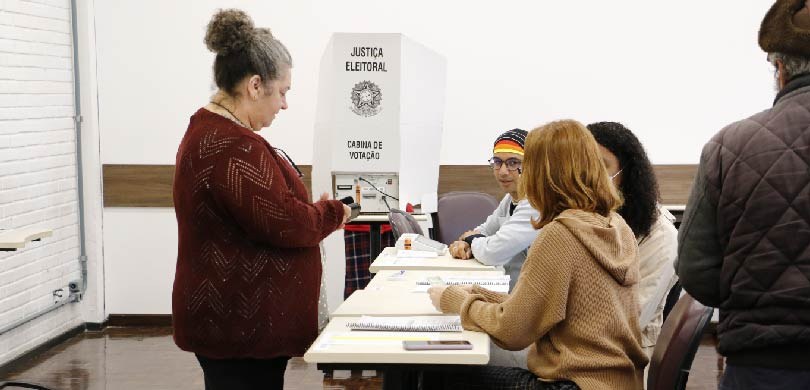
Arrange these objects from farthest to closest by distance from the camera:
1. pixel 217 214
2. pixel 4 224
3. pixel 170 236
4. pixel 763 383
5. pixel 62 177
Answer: pixel 170 236
pixel 62 177
pixel 4 224
pixel 217 214
pixel 763 383

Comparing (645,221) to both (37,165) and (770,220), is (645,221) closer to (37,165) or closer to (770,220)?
(770,220)

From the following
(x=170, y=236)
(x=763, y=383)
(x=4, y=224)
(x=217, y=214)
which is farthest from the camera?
(x=170, y=236)

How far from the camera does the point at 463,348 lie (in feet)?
6.92

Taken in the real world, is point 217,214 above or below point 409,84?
below

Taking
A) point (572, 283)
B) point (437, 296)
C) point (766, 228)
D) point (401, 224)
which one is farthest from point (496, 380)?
point (401, 224)

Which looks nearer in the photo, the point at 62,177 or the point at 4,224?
the point at 4,224

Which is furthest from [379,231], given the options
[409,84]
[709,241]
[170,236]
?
[709,241]

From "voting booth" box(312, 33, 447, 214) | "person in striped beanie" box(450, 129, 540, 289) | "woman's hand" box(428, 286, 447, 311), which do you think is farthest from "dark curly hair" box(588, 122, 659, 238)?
"voting booth" box(312, 33, 447, 214)

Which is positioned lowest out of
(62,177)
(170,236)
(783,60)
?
(170,236)

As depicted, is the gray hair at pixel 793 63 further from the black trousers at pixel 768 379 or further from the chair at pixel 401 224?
the chair at pixel 401 224

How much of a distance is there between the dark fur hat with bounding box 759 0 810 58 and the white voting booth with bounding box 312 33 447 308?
10.0 feet

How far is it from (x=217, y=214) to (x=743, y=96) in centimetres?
449

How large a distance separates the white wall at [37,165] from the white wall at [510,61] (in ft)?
1.21

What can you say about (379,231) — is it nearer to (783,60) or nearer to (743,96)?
(743,96)
